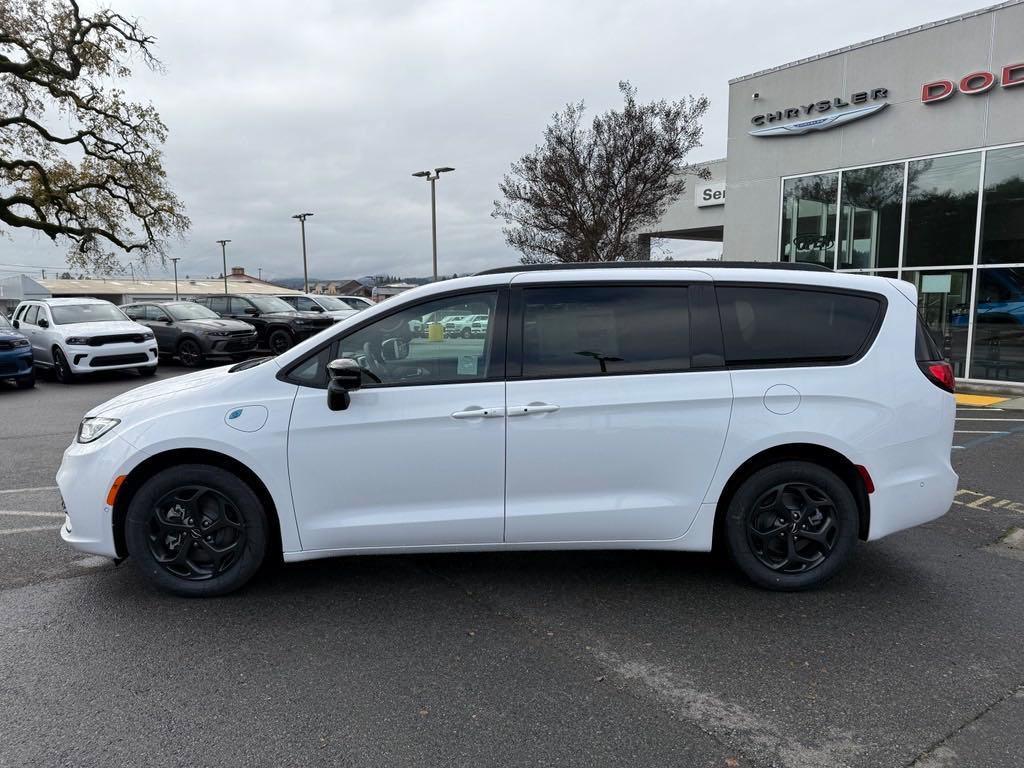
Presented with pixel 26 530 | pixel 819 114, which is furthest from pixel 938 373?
pixel 819 114

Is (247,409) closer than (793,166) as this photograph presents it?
Yes

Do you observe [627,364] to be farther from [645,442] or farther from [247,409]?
[247,409]

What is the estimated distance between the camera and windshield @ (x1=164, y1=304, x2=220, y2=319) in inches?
725

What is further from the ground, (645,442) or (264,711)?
(645,442)

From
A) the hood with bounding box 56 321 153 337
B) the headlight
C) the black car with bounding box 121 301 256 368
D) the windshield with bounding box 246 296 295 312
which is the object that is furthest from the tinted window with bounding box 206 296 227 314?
the headlight

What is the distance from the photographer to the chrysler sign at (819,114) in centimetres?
1456

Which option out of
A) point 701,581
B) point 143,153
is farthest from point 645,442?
point 143,153

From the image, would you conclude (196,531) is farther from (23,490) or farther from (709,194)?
(709,194)

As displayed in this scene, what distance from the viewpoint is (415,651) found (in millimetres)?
3324

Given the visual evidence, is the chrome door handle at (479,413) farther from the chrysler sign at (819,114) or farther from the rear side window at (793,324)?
the chrysler sign at (819,114)

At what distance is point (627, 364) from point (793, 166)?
47.0ft

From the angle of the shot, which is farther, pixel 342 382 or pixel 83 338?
pixel 83 338

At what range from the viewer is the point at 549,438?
12.3ft

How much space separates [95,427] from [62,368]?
12.6 meters
